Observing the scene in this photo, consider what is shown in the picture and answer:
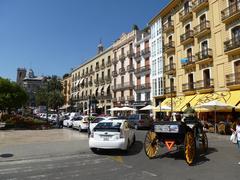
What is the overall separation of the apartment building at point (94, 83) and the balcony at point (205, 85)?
23.5 m

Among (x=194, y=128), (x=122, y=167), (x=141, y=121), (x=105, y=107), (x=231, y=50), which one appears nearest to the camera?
(x=122, y=167)

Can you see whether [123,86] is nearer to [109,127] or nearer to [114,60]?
[114,60]

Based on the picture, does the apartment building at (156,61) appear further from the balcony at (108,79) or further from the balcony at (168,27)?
the balcony at (108,79)

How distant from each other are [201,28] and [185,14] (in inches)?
149

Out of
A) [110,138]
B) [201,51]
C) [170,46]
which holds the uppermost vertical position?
[170,46]

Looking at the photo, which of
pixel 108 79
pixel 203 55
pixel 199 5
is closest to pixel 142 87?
pixel 108 79

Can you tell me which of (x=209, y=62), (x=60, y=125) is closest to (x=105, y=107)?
(x=60, y=125)

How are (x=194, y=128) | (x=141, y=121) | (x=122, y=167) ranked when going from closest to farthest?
(x=122, y=167) → (x=194, y=128) → (x=141, y=121)

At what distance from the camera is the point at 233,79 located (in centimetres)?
2516

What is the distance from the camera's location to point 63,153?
472 inches

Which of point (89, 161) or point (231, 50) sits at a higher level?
point (231, 50)

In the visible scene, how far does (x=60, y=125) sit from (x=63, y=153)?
17.7 metres

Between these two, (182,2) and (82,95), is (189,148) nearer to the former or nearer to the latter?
(182,2)

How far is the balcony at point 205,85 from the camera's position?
28.2m
